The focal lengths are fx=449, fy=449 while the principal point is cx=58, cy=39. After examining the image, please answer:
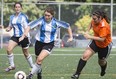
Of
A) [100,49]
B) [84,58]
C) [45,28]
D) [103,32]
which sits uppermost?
[45,28]

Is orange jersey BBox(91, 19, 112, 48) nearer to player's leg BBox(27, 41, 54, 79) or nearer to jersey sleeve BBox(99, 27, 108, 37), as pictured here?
jersey sleeve BBox(99, 27, 108, 37)

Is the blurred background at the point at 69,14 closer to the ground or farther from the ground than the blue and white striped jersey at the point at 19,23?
closer to the ground

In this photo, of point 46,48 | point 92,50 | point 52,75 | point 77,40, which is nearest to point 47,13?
point 46,48

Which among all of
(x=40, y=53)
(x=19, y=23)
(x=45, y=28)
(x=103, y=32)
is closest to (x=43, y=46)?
(x=40, y=53)

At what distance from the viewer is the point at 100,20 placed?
10430 mm

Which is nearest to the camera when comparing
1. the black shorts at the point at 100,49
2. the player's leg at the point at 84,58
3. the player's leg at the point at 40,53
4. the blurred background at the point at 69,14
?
the player's leg at the point at 40,53

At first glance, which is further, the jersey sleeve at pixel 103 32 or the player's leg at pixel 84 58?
the player's leg at pixel 84 58

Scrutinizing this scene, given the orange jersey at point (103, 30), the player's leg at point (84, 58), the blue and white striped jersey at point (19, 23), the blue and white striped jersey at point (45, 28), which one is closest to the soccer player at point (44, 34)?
the blue and white striped jersey at point (45, 28)

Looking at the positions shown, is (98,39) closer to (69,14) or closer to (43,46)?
(43,46)

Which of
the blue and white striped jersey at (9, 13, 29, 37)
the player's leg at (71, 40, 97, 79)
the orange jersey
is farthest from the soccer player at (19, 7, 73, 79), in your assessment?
the blue and white striped jersey at (9, 13, 29, 37)

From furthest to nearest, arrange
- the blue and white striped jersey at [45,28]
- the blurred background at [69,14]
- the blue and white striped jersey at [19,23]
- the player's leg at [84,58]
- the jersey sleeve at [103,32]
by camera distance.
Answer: the blurred background at [69,14] < the blue and white striped jersey at [19,23] < the player's leg at [84,58] < the jersey sleeve at [103,32] < the blue and white striped jersey at [45,28]

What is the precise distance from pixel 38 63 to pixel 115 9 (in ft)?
75.9

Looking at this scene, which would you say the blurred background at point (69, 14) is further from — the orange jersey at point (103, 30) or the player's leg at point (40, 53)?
the player's leg at point (40, 53)

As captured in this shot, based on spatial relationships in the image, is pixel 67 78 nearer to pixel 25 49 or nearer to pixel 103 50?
pixel 103 50
